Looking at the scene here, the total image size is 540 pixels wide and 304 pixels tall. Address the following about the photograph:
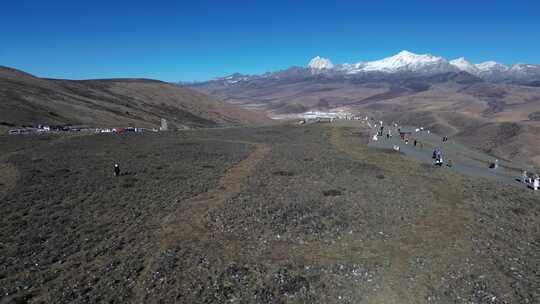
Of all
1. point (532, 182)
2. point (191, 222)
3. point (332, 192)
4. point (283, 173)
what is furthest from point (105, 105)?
point (532, 182)

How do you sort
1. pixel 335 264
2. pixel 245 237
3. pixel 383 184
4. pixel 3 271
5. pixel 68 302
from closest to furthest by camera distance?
→ pixel 68 302 < pixel 3 271 < pixel 335 264 < pixel 245 237 < pixel 383 184

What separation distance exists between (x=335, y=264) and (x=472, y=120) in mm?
148980

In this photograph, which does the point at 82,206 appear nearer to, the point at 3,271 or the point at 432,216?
the point at 3,271

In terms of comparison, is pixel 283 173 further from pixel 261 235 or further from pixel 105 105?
pixel 105 105

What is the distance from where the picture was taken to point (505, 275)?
52.4 ft

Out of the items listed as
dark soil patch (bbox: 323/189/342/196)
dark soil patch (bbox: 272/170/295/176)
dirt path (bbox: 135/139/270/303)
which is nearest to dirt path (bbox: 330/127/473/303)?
dark soil patch (bbox: 323/189/342/196)

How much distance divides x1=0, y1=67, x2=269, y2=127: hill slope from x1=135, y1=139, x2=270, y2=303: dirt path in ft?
184

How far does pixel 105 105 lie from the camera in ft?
362

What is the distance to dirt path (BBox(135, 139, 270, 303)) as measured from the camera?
16922 millimetres

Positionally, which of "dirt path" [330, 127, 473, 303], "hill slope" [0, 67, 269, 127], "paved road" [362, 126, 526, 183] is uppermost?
"hill slope" [0, 67, 269, 127]

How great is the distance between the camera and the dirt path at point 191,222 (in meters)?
16.9

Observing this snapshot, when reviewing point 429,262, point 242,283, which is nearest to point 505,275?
point 429,262

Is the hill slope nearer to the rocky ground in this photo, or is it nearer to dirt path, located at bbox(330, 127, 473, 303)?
the rocky ground

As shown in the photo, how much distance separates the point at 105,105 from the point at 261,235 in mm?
105419
